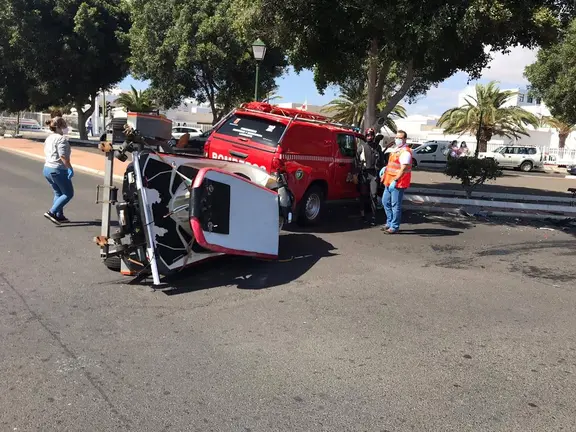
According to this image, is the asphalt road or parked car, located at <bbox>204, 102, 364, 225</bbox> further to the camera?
parked car, located at <bbox>204, 102, 364, 225</bbox>

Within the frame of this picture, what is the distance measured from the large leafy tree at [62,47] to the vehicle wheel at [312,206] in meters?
24.7

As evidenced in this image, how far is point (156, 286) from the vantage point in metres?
5.80

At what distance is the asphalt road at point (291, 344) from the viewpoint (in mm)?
3416

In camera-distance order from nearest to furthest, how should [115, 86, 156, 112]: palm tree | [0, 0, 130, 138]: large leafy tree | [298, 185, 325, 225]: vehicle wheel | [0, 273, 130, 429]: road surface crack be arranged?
[0, 273, 130, 429]: road surface crack < [298, 185, 325, 225]: vehicle wheel < [0, 0, 130, 138]: large leafy tree < [115, 86, 156, 112]: palm tree

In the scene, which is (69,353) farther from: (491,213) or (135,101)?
(135,101)

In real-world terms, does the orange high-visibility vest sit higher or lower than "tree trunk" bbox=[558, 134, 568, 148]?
lower

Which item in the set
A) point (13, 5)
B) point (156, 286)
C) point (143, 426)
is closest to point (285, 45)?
point (156, 286)

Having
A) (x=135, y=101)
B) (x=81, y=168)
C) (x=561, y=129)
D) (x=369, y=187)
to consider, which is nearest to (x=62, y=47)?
(x=135, y=101)

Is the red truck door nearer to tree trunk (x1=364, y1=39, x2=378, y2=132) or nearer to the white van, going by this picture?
tree trunk (x1=364, y1=39, x2=378, y2=132)

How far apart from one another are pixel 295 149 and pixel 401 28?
3009mm

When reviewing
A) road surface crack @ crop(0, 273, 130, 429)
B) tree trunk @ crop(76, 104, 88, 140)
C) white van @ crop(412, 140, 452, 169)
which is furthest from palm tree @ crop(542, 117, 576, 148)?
road surface crack @ crop(0, 273, 130, 429)

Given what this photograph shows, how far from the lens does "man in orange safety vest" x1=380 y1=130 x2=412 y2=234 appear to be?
9.09m

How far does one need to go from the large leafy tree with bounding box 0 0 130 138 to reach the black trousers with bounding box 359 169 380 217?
24365mm

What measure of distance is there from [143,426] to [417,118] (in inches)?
2856
